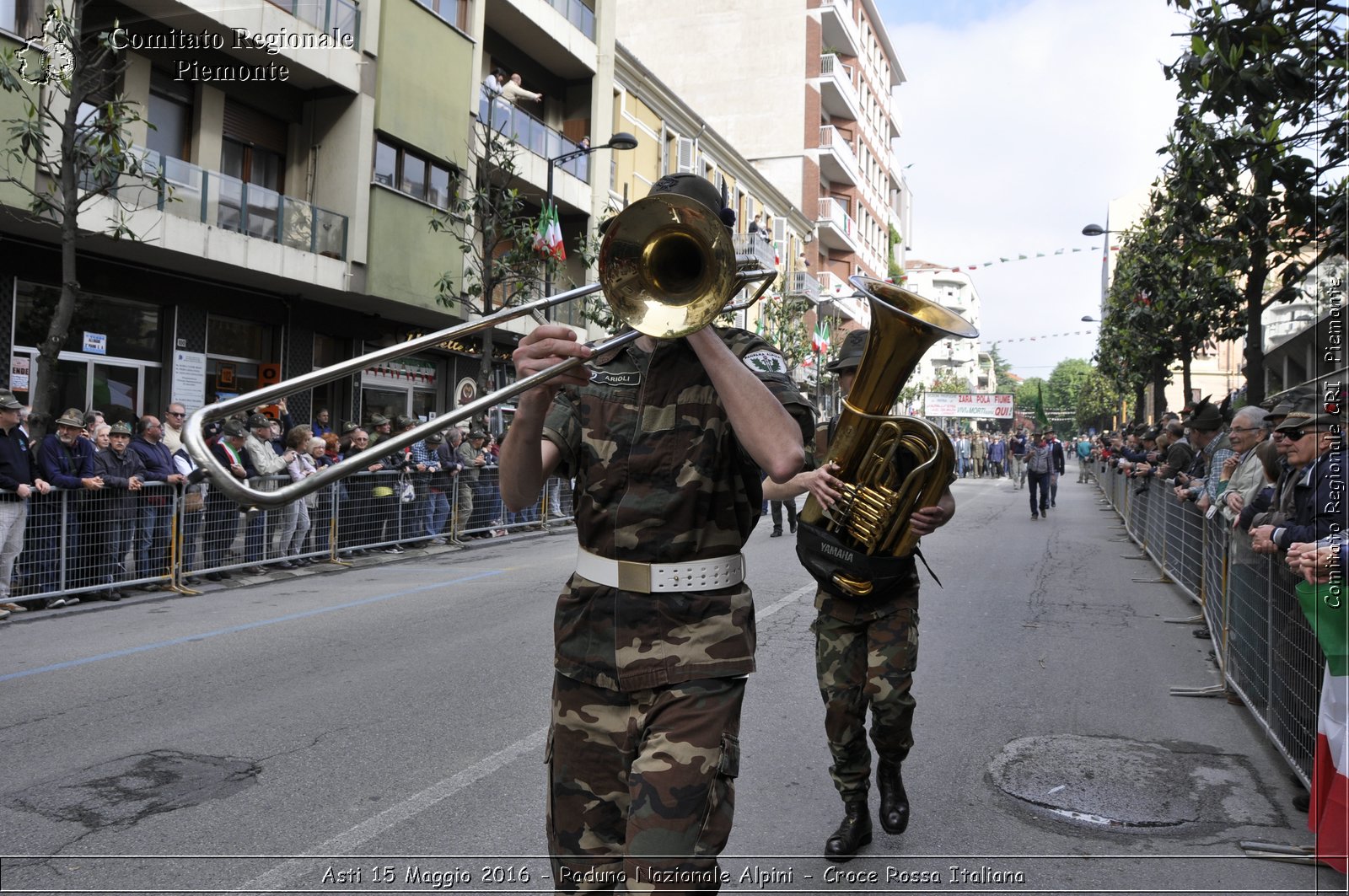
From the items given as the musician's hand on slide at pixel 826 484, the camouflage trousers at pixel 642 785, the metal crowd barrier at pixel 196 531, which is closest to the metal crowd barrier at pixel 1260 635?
the musician's hand on slide at pixel 826 484

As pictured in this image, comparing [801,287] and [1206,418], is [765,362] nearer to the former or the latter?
[1206,418]

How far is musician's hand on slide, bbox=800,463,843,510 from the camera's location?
3.85 m

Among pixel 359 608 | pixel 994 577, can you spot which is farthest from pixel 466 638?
pixel 994 577

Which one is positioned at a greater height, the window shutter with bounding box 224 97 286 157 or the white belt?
the window shutter with bounding box 224 97 286 157

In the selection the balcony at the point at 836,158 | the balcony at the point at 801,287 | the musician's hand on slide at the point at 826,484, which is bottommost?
the musician's hand on slide at the point at 826,484

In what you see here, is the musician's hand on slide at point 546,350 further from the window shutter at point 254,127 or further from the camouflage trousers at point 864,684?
the window shutter at point 254,127

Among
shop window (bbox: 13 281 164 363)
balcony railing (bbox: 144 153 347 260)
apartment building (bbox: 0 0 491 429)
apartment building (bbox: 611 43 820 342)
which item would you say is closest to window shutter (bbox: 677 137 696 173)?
apartment building (bbox: 611 43 820 342)

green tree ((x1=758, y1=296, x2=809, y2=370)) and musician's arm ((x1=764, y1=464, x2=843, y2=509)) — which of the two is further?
green tree ((x1=758, y1=296, x2=809, y2=370))

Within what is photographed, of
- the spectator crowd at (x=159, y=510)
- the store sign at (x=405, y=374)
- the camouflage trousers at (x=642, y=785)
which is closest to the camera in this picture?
the camouflage trousers at (x=642, y=785)

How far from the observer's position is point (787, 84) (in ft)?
160

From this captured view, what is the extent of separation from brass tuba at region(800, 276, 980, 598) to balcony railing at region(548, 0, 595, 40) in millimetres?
22413

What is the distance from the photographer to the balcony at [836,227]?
51.0 meters

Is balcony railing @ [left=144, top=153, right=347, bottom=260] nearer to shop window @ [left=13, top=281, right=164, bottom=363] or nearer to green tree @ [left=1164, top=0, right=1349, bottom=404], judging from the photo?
shop window @ [left=13, top=281, right=164, bottom=363]

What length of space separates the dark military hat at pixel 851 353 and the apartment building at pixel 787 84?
42.7m
